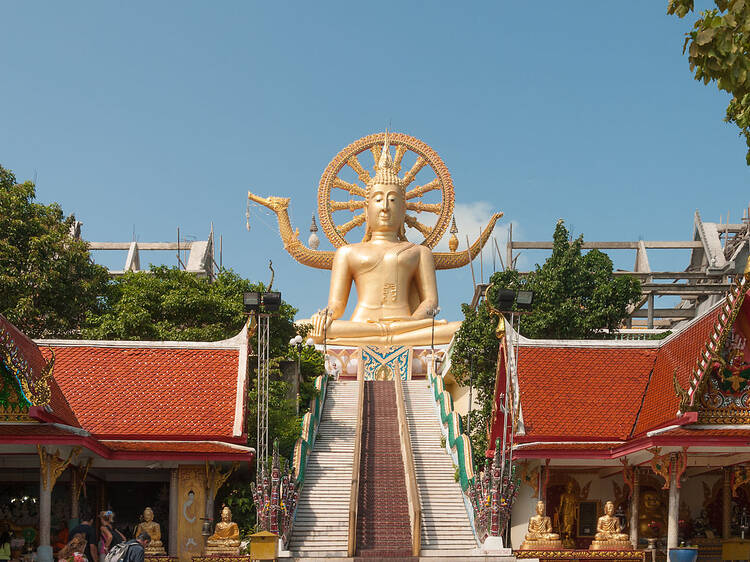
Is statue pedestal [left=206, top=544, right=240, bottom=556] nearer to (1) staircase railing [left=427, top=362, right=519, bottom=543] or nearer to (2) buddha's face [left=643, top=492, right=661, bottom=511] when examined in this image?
(1) staircase railing [left=427, top=362, right=519, bottom=543]

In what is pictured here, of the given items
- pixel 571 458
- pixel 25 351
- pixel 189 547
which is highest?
pixel 25 351

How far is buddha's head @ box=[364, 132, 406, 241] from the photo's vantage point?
115 feet

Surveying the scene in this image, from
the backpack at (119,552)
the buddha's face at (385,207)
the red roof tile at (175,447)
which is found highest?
the buddha's face at (385,207)

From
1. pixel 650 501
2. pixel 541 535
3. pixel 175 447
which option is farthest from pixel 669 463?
pixel 175 447

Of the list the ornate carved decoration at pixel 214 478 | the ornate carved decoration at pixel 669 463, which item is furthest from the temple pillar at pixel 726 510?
the ornate carved decoration at pixel 214 478

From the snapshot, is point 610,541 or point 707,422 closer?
point 707,422

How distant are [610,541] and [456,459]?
425 cm

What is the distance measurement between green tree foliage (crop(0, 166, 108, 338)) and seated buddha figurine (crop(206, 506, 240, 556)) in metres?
10.4

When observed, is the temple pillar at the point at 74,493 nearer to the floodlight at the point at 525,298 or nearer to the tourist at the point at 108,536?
the tourist at the point at 108,536

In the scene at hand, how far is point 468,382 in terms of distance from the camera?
26.4 meters

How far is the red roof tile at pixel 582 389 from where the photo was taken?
19125mm

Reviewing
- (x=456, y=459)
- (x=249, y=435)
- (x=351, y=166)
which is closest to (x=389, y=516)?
(x=456, y=459)

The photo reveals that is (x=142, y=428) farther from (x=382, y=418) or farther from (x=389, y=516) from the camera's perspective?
(x=382, y=418)

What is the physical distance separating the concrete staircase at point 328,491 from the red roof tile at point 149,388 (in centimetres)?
209
